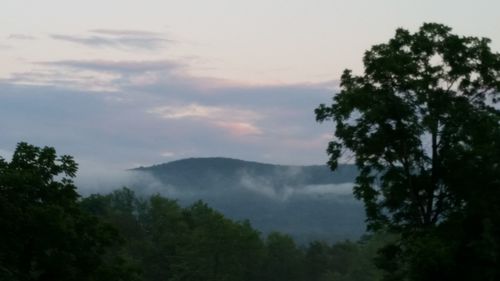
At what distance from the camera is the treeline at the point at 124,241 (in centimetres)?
3234

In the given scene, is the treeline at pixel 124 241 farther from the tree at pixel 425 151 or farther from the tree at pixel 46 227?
the tree at pixel 425 151

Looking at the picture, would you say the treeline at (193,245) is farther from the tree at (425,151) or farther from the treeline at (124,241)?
the tree at (425,151)

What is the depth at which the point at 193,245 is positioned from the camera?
11200 centimetres

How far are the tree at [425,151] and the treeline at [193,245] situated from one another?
61.8 meters

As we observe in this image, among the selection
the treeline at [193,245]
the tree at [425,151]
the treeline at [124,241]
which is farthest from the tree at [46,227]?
Answer: the treeline at [193,245]

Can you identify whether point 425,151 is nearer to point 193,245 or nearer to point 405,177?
point 405,177

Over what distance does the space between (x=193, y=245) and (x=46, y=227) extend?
8030 centimetres

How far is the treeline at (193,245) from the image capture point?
11088cm

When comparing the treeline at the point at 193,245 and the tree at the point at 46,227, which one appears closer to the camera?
the tree at the point at 46,227

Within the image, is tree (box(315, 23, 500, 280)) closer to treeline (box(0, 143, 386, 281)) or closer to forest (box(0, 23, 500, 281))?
forest (box(0, 23, 500, 281))

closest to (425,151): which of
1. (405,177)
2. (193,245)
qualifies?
(405,177)

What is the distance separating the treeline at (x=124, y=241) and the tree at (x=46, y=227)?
0.13ft

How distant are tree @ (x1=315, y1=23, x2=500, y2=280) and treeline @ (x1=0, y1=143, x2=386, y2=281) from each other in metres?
11.0

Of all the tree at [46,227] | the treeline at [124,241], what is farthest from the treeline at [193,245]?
the tree at [46,227]
